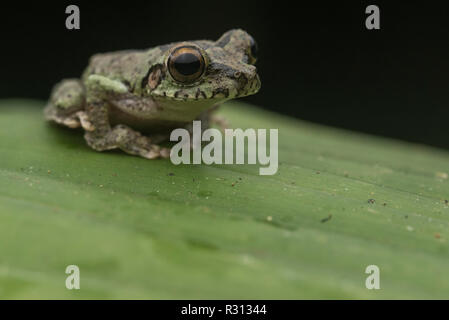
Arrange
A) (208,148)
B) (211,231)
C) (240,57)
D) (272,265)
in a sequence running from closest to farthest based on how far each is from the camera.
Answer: (272,265) → (211,231) → (240,57) → (208,148)

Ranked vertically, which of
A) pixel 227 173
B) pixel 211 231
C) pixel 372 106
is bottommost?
pixel 211 231

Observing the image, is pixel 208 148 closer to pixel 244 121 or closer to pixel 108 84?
pixel 108 84

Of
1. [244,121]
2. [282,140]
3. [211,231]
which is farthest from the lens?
[244,121]

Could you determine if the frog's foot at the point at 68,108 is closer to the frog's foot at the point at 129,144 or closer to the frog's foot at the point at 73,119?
the frog's foot at the point at 73,119

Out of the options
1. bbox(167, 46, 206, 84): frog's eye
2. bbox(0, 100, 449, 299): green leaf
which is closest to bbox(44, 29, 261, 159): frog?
bbox(167, 46, 206, 84): frog's eye

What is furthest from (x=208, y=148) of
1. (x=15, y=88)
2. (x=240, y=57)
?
(x=15, y=88)
